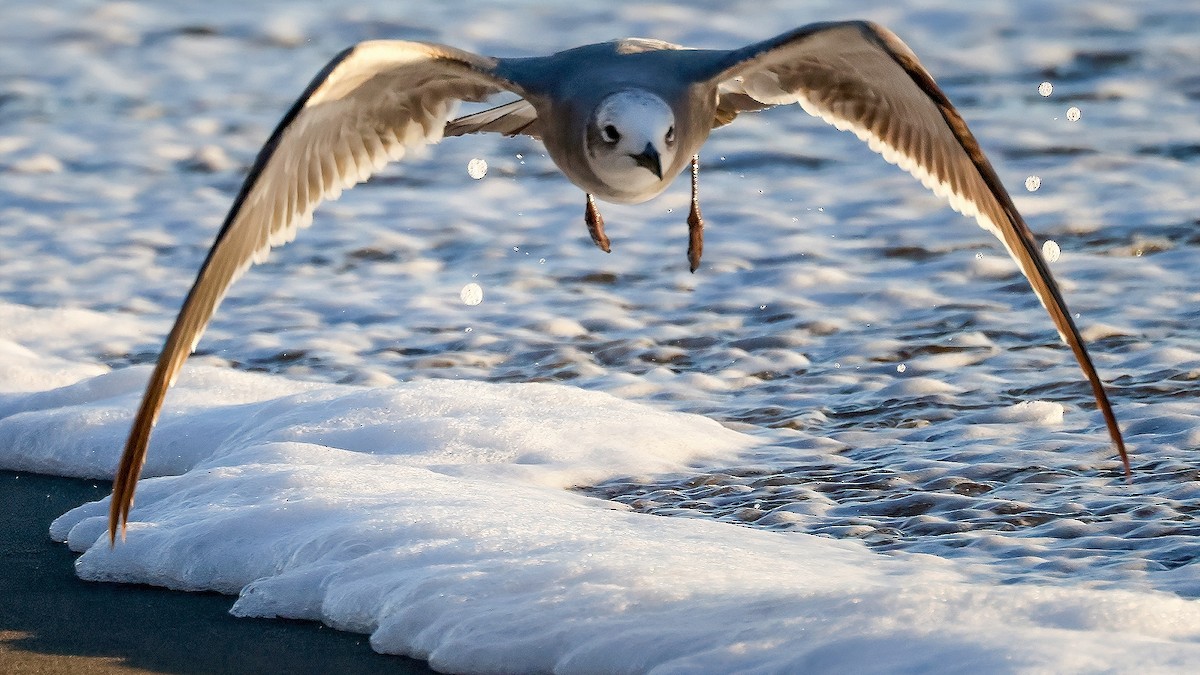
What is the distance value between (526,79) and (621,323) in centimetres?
237

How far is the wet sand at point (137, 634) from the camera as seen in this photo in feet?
12.4

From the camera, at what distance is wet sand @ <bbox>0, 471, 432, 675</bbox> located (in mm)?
3779

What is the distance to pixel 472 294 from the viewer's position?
23.9 ft

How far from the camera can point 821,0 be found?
12.0m

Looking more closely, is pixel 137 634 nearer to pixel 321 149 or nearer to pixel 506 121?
pixel 321 149

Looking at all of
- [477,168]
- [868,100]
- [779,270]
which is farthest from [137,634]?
[477,168]

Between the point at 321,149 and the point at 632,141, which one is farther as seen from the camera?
the point at 321,149

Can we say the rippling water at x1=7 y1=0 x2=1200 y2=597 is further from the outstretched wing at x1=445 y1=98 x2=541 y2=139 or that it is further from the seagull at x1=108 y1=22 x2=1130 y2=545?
the outstretched wing at x1=445 y1=98 x2=541 y2=139

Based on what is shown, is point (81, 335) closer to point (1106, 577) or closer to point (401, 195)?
point (401, 195)

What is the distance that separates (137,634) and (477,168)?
213 inches

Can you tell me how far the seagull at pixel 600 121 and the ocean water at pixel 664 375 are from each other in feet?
1.84

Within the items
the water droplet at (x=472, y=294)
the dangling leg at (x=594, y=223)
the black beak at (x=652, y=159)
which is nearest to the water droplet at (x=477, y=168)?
the water droplet at (x=472, y=294)

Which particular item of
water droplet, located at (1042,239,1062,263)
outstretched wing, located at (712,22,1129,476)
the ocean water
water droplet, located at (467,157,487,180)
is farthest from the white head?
water droplet, located at (467,157,487,180)

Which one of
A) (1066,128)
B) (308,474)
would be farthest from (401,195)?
(308,474)
